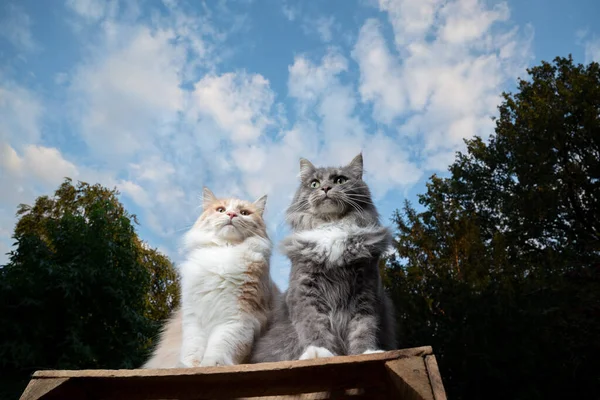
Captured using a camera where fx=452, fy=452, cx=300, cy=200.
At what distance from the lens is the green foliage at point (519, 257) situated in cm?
343

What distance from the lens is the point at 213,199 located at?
7.79 ft

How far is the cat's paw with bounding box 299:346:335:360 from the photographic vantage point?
142 centimetres

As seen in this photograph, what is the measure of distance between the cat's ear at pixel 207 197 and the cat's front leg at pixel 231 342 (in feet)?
2.58

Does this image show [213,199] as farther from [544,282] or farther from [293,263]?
[544,282]

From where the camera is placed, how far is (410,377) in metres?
1.06

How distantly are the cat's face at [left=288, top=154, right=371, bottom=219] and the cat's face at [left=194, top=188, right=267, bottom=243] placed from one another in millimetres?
242

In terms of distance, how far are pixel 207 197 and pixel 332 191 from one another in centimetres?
79

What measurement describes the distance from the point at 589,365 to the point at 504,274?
1.84 metres

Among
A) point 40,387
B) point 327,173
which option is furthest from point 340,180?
point 40,387

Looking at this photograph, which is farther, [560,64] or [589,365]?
[560,64]

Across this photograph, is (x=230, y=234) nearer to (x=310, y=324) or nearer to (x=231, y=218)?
(x=231, y=218)

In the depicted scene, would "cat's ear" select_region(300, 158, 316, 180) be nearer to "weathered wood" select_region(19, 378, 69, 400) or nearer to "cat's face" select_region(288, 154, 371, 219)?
"cat's face" select_region(288, 154, 371, 219)

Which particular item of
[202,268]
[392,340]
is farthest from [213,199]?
[392,340]

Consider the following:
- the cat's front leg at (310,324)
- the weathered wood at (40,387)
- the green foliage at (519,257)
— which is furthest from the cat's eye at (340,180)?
the green foliage at (519,257)
